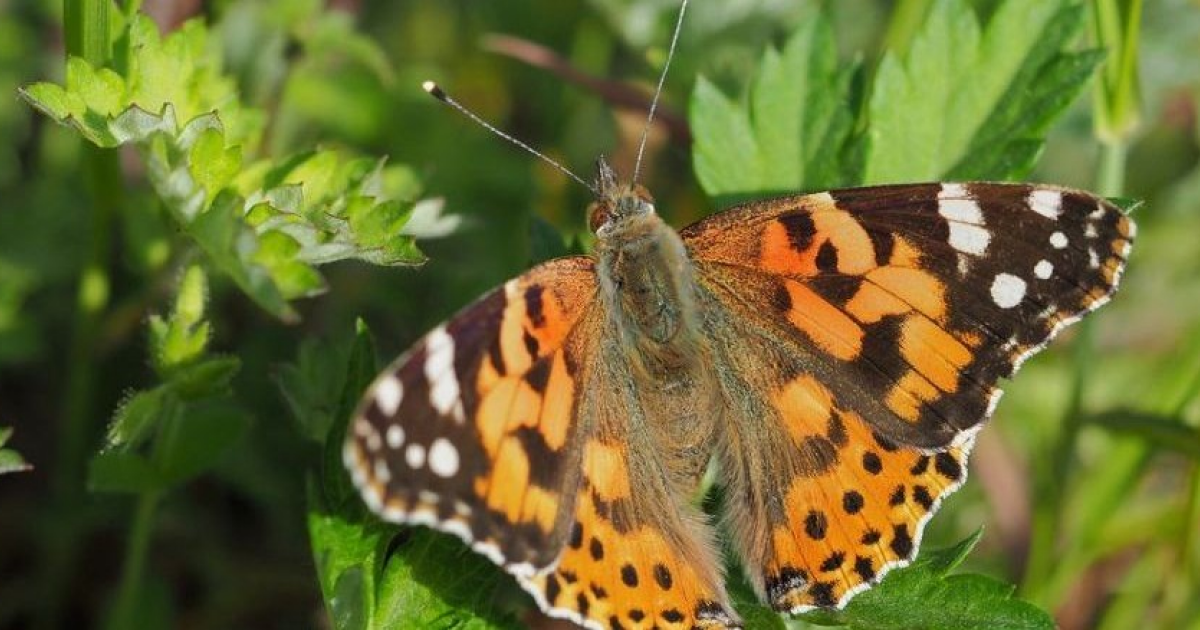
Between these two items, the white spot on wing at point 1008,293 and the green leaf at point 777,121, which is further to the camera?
the green leaf at point 777,121

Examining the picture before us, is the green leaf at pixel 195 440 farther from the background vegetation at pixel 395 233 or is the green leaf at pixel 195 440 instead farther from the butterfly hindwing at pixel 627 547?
the butterfly hindwing at pixel 627 547

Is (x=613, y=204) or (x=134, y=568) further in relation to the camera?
(x=134, y=568)

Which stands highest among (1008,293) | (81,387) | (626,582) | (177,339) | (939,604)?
(81,387)

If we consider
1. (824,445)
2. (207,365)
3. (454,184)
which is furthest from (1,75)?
(824,445)

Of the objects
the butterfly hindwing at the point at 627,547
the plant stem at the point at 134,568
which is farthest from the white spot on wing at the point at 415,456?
the plant stem at the point at 134,568

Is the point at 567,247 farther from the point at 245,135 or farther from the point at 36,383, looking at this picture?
the point at 36,383

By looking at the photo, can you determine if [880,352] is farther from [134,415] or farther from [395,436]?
[134,415]

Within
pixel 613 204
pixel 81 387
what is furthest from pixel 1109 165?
pixel 81 387
